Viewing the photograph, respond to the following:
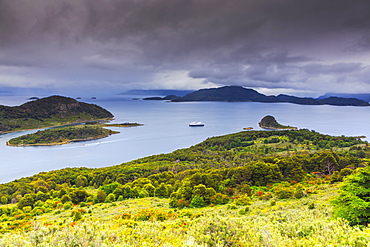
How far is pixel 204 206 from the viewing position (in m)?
26.8

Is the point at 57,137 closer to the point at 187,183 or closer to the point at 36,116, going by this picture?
the point at 36,116

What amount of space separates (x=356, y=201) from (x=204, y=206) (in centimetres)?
1663

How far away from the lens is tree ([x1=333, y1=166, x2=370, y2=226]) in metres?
13.3

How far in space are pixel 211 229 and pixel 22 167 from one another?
263 ft

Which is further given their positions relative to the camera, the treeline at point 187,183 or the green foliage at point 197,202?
the treeline at point 187,183

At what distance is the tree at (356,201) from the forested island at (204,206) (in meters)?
0.06

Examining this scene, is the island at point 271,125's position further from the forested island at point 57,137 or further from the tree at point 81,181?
the tree at point 81,181

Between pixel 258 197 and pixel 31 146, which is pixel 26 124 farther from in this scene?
pixel 258 197

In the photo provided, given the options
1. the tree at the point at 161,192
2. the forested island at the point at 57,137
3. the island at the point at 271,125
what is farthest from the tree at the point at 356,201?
the island at the point at 271,125

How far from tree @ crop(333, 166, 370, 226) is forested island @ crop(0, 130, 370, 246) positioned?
0.21 ft

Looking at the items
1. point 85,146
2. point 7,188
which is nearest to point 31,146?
point 85,146

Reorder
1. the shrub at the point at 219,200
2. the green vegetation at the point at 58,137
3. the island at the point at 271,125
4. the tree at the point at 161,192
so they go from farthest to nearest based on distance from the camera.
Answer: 1. the island at the point at 271,125
2. the green vegetation at the point at 58,137
3. the tree at the point at 161,192
4. the shrub at the point at 219,200

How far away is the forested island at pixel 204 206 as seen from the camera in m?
10.4

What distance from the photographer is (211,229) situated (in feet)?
39.8
